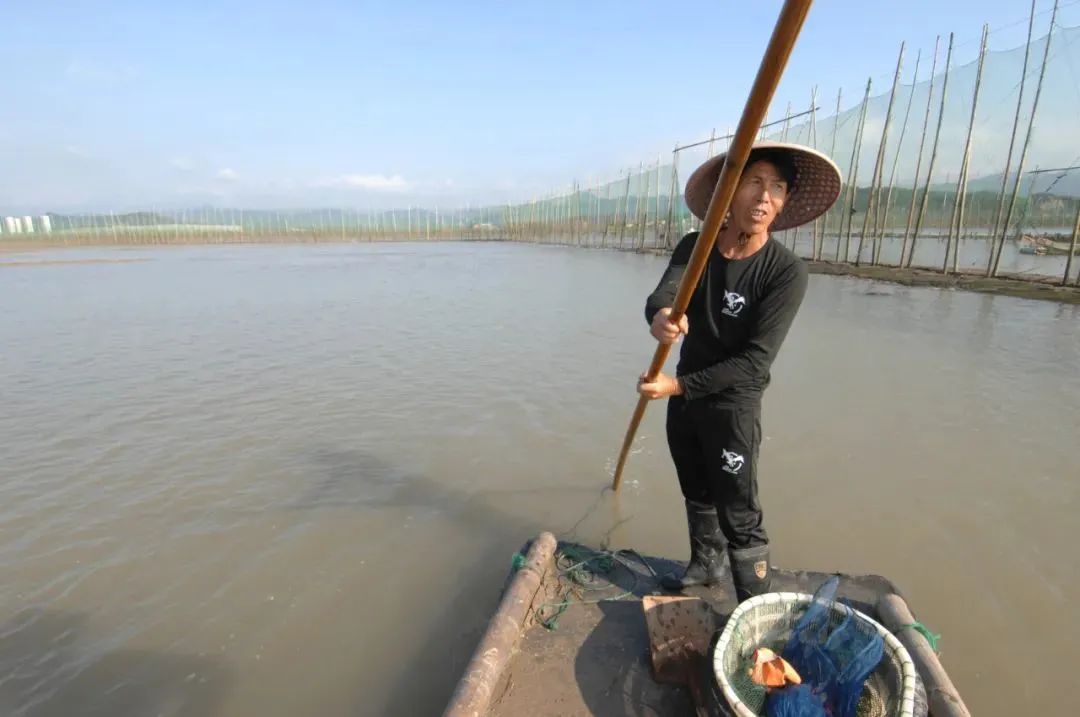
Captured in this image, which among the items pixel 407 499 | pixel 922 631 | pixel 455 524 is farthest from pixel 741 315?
pixel 407 499

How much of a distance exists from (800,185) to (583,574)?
1871mm

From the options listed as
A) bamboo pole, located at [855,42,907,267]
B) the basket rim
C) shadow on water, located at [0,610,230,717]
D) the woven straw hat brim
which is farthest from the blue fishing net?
bamboo pole, located at [855,42,907,267]

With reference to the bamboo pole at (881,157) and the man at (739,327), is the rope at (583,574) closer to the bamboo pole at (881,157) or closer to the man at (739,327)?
the man at (739,327)

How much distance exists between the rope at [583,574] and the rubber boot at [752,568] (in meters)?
0.50

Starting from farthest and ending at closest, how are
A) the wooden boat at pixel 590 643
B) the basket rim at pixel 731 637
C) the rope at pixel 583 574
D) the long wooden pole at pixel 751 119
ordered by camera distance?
the rope at pixel 583 574 → the wooden boat at pixel 590 643 → the basket rim at pixel 731 637 → the long wooden pole at pixel 751 119

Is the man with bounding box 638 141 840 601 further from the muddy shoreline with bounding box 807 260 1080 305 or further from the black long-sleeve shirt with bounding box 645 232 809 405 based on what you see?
the muddy shoreline with bounding box 807 260 1080 305

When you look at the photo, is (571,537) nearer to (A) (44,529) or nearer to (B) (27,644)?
(B) (27,644)

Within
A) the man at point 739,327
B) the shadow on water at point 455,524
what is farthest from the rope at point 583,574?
the man at point 739,327

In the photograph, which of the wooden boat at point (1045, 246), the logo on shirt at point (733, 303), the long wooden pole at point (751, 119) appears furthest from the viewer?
the wooden boat at point (1045, 246)

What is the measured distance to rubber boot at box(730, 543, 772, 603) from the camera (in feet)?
6.95

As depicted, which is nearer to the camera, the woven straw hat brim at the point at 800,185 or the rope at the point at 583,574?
the woven straw hat brim at the point at 800,185

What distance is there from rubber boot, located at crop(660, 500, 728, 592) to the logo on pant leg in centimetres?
39

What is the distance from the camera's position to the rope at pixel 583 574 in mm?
2297

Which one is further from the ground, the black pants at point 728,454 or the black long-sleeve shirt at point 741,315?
the black long-sleeve shirt at point 741,315
